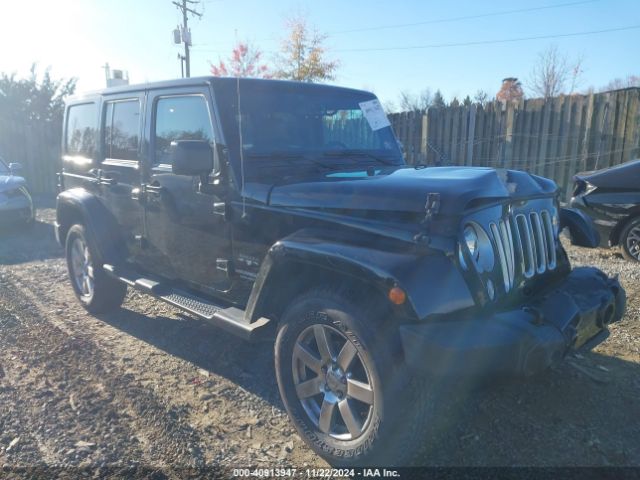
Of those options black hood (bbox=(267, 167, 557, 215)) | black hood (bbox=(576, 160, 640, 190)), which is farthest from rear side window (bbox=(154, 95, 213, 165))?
black hood (bbox=(576, 160, 640, 190))

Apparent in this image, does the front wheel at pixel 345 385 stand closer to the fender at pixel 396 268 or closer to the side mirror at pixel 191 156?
the fender at pixel 396 268

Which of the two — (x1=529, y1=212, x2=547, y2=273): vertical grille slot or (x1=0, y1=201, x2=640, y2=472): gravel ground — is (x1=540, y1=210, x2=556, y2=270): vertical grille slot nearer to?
(x1=529, y1=212, x2=547, y2=273): vertical grille slot

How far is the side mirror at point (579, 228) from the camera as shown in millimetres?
3715

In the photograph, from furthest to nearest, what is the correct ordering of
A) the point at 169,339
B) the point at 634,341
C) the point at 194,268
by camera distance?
1. the point at 169,339
2. the point at 634,341
3. the point at 194,268

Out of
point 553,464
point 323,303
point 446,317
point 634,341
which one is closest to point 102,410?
point 323,303

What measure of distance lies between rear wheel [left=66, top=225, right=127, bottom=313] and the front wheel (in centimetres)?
274

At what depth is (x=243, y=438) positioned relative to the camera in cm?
308

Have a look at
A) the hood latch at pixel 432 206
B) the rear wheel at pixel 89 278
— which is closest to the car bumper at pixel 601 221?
the hood latch at pixel 432 206

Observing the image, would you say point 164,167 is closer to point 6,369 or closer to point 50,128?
point 6,369

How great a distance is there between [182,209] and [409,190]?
188cm

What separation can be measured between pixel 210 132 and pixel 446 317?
207 cm

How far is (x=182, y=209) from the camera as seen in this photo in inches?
149

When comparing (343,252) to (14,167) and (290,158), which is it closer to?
(290,158)

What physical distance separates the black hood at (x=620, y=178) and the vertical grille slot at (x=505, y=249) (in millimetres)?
4884
